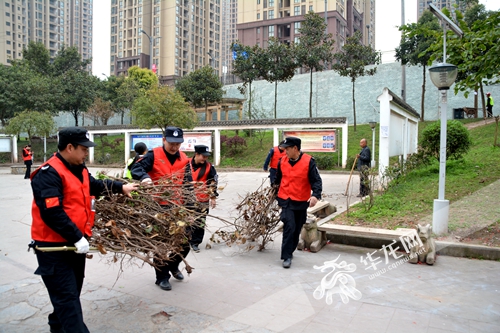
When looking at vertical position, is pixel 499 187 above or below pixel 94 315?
above

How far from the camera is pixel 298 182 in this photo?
5.26m

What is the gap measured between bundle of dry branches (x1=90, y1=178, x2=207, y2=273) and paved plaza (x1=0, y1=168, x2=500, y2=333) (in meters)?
0.69

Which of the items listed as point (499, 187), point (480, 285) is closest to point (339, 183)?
point (499, 187)

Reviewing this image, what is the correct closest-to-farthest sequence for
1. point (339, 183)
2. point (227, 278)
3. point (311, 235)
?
point (227, 278), point (311, 235), point (339, 183)

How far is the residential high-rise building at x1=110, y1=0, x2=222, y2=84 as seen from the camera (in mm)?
70375

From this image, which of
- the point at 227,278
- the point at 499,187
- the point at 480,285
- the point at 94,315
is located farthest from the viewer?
the point at 499,187

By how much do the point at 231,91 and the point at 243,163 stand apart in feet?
58.1

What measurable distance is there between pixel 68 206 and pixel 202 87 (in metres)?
28.2

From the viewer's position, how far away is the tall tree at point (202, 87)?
98.7ft

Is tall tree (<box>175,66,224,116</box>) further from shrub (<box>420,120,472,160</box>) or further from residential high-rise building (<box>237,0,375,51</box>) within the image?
residential high-rise building (<box>237,0,375,51</box>)

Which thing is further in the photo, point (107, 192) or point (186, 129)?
point (186, 129)

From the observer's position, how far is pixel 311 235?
6020 millimetres

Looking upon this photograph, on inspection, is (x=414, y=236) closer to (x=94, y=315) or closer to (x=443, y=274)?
(x=443, y=274)

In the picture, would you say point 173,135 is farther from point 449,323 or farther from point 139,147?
point 449,323
